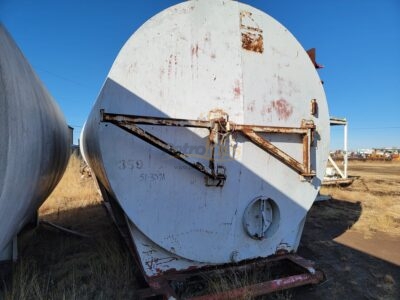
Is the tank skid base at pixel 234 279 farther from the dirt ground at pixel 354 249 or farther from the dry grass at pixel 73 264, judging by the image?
the dry grass at pixel 73 264

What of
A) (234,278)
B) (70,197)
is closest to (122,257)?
(234,278)

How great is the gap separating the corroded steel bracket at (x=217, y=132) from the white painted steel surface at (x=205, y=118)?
0.07m

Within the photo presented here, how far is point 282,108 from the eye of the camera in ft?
10.5

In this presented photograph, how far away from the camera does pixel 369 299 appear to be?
2916 millimetres

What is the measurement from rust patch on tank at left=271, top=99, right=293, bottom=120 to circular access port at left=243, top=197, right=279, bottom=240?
878 mm

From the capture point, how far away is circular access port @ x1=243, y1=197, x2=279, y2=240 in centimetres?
301

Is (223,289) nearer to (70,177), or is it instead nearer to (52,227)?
(52,227)

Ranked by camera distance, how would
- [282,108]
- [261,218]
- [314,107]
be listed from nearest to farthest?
[261,218], [282,108], [314,107]

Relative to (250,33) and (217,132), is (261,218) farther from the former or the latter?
(250,33)

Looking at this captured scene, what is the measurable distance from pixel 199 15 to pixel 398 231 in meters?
5.04

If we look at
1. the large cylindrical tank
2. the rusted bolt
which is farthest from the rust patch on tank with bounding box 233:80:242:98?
the large cylindrical tank

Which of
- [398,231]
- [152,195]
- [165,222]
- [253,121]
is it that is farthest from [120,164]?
[398,231]

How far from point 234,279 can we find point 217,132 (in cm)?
136

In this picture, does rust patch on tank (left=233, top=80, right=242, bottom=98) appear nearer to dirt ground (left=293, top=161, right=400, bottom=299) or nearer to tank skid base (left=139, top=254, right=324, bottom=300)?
tank skid base (left=139, top=254, right=324, bottom=300)
